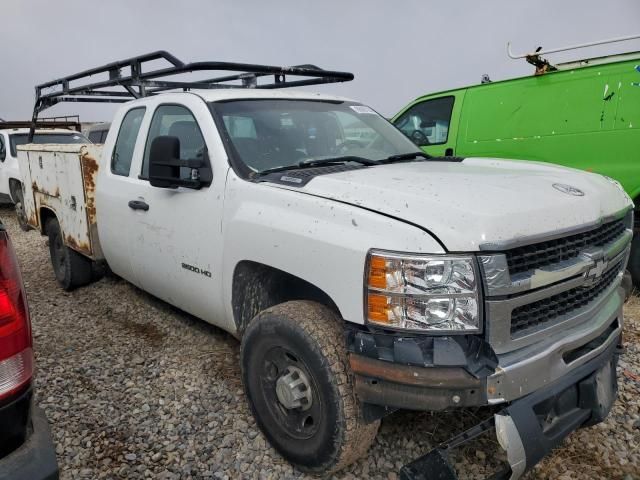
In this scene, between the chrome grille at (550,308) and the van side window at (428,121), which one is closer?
the chrome grille at (550,308)

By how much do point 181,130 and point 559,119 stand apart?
12.5 feet

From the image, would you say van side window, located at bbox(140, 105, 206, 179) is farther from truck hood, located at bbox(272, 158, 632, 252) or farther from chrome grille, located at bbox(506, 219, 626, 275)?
chrome grille, located at bbox(506, 219, 626, 275)

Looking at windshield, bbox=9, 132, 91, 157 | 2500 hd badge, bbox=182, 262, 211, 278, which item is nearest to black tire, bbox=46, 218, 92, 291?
2500 hd badge, bbox=182, 262, 211, 278

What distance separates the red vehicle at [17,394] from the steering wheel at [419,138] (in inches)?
215

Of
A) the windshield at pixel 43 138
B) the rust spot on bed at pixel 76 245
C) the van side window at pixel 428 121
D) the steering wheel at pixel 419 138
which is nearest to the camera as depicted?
the rust spot on bed at pixel 76 245

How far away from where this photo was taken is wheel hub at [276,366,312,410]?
2330 mm

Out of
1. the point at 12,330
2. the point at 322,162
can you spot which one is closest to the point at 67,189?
the point at 322,162

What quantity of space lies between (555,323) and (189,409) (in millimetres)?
2107

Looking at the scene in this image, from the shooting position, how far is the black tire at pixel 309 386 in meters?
2.15

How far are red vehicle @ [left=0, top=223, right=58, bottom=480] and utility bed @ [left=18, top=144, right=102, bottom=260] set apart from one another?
301 centimetres

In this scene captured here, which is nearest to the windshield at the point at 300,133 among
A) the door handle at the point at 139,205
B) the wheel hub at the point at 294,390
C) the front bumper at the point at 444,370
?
the door handle at the point at 139,205

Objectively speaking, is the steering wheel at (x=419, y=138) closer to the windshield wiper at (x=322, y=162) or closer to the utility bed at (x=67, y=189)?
the windshield wiper at (x=322, y=162)

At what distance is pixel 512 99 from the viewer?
5.52m

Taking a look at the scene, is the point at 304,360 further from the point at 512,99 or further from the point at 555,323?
the point at 512,99
